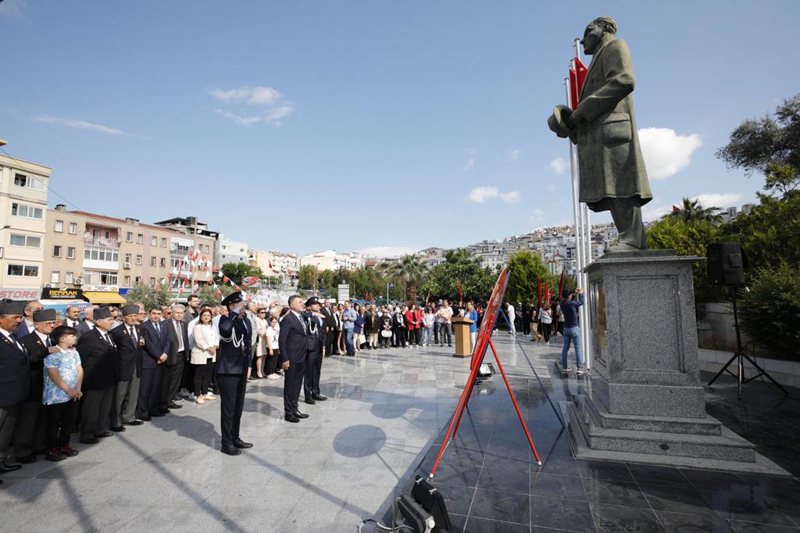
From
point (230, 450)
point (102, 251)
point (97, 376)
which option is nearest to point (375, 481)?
point (230, 450)

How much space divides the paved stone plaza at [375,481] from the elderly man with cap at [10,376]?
44cm

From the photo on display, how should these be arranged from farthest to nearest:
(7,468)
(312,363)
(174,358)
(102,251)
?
(102,251) → (312,363) → (174,358) → (7,468)

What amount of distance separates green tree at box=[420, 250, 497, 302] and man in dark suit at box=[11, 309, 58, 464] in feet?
119

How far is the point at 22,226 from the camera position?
124ft

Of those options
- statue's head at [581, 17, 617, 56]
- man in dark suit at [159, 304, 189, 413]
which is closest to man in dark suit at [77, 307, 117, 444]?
man in dark suit at [159, 304, 189, 413]

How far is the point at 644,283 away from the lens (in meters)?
4.44

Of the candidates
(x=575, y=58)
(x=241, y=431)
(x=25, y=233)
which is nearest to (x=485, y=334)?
(x=241, y=431)

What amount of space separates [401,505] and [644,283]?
3.54 m

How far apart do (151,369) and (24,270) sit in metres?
44.5

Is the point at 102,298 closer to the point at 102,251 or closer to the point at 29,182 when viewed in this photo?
the point at 29,182

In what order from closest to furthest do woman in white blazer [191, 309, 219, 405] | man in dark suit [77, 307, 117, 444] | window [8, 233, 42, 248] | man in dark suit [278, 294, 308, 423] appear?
man in dark suit [77, 307, 117, 444] < man in dark suit [278, 294, 308, 423] < woman in white blazer [191, 309, 219, 405] < window [8, 233, 42, 248]

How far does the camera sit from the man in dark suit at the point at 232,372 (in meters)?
5.02

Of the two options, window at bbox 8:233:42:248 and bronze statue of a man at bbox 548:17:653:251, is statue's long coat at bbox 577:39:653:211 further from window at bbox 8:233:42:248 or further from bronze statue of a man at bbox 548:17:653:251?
window at bbox 8:233:42:248

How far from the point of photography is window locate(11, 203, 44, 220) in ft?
122
